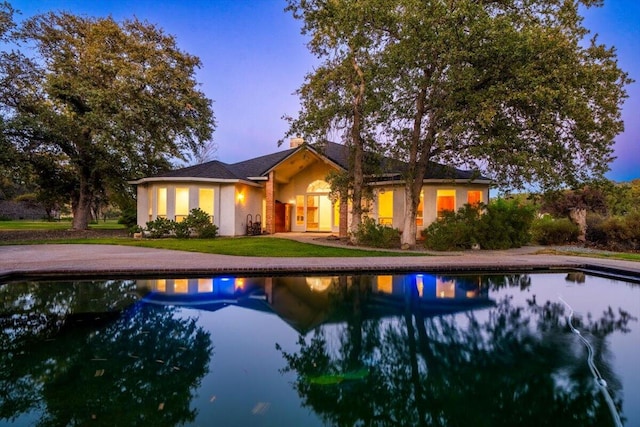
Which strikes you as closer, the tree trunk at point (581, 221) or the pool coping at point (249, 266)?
the pool coping at point (249, 266)

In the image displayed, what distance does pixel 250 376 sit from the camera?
4027 mm

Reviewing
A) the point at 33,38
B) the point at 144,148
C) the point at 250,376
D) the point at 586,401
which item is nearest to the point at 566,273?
the point at 586,401

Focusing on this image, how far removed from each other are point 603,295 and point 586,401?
4.85 m

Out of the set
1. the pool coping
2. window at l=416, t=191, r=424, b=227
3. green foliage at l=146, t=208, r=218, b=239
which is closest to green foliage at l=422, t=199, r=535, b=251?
window at l=416, t=191, r=424, b=227

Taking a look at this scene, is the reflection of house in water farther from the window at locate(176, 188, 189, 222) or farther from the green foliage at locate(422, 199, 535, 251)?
the window at locate(176, 188, 189, 222)

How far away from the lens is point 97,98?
1762cm

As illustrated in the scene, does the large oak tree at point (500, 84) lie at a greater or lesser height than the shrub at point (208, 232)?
greater

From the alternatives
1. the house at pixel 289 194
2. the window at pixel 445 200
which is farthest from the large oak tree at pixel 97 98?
the window at pixel 445 200

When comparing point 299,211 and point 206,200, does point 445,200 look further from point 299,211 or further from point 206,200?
point 206,200

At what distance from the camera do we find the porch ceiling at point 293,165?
61.9 ft

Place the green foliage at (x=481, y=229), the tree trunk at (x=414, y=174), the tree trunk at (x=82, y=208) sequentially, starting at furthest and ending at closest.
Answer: the tree trunk at (x=82, y=208) < the green foliage at (x=481, y=229) < the tree trunk at (x=414, y=174)

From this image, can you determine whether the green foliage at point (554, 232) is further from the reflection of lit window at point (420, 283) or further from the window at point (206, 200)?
the window at point (206, 200)

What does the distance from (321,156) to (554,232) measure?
10.1 meters

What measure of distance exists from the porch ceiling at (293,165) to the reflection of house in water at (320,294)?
11.0 metres
